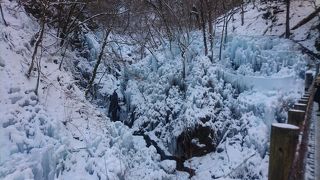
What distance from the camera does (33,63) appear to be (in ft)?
27.3

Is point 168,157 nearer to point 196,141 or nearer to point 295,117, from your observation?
point 196,141

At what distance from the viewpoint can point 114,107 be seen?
14.3 metres

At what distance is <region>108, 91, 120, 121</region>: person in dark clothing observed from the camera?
14.2 m

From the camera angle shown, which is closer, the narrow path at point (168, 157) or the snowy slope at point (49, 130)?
the snowy slope at point (49, 130)

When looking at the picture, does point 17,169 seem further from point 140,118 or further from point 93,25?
point 93,25

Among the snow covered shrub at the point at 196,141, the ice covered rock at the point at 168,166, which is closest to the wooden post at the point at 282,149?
the ice covered rock at the point at 168,166

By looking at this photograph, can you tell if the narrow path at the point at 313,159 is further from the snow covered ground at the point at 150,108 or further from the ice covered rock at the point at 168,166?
the ice covered rock at the point at 168,166

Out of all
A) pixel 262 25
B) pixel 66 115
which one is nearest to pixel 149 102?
pixel 66 115

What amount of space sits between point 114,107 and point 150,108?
191 cm

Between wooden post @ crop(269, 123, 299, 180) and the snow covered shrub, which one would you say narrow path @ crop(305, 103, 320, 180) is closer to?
wooden post @ crop(269, 123, 299, 180)

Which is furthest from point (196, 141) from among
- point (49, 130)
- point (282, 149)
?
point (282, 149)

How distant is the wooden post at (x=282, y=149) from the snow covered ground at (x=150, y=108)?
14.5 ft

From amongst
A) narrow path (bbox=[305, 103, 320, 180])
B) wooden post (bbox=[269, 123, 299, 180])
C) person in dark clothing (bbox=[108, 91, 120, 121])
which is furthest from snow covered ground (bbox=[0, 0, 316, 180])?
wooden post (bbox=[269, 123, 299, 180])

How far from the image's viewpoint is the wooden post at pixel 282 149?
2225mm
